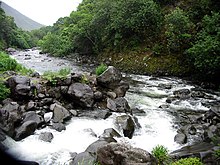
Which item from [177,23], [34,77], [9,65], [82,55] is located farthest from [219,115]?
[82,55]

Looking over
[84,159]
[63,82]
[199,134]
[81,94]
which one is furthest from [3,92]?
[199,134]

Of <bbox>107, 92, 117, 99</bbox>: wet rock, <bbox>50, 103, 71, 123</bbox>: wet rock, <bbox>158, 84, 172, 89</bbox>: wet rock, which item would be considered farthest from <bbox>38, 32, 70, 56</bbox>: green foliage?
<bbox>50, 103, 71, 123</bbox>: wet rock

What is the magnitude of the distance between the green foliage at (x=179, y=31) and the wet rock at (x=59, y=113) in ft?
60.1

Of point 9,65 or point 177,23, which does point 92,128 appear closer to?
point 9,65

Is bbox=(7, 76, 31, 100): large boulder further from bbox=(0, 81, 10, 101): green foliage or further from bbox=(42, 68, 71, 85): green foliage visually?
bbox=(42, 68, 71, 85): green foliage

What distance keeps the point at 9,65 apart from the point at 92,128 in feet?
28.0

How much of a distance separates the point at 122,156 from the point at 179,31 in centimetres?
2263

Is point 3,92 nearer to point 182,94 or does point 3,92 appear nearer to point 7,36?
point 182,94

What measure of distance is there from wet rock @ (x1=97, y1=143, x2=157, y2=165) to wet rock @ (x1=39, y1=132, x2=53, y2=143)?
3.25 m

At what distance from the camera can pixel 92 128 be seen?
12.5 m

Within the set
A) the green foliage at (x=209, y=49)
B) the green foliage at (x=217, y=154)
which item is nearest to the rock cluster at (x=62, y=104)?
the green foliage at (x=217, y=154)

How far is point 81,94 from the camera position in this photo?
48.6 feet

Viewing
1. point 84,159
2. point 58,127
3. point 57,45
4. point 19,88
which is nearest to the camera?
point 84,159

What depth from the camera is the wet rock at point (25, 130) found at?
35.1 ft
